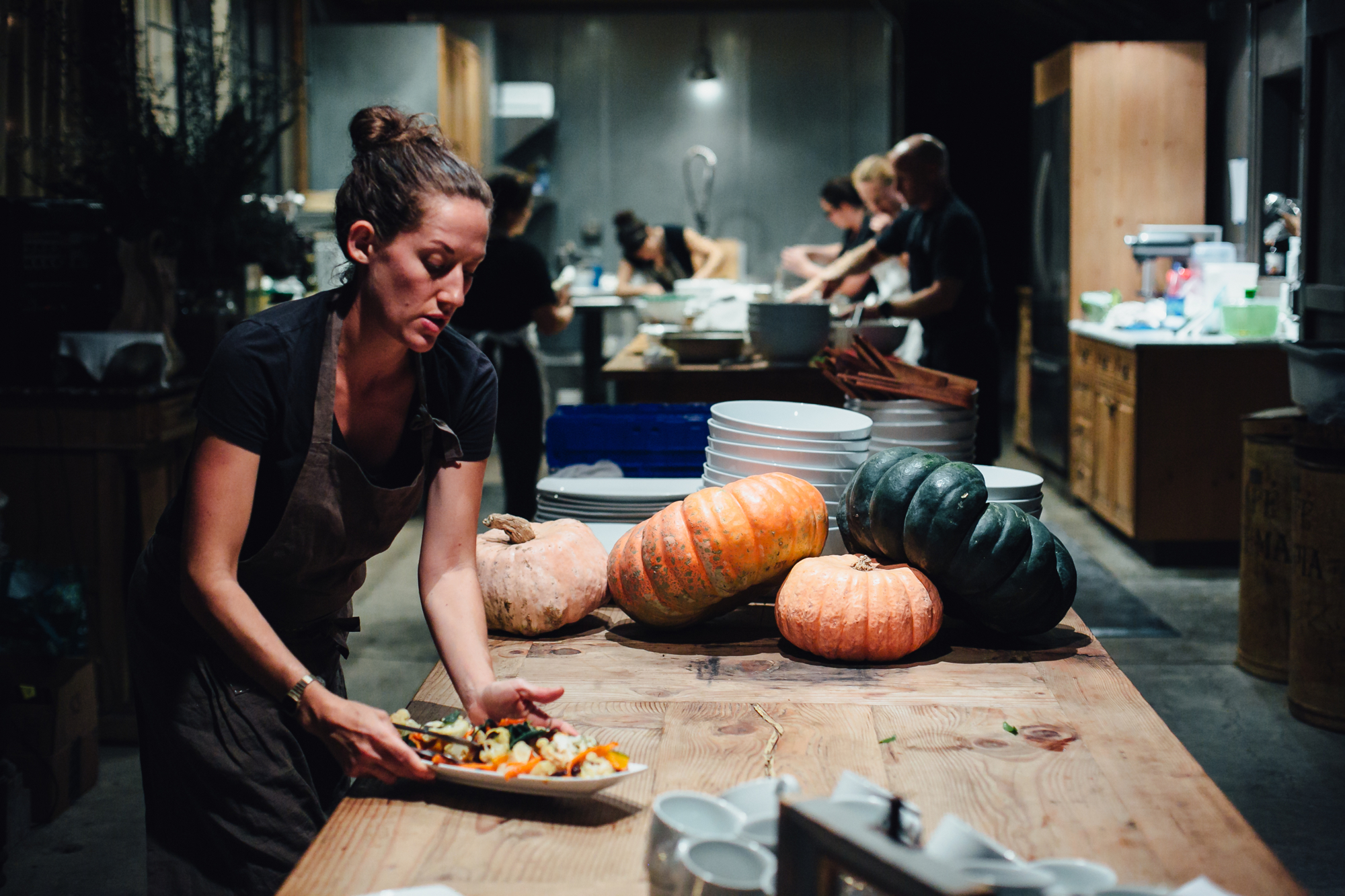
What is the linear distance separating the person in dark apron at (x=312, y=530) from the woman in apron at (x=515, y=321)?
3070 millimetres

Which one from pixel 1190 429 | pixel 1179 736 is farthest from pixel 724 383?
pixel 1190 429

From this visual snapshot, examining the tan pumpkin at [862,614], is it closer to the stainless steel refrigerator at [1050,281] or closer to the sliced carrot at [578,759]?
the sliced carrot at [578,759]

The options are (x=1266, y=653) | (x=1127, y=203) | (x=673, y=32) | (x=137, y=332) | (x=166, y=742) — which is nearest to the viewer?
(x=166, y=742)

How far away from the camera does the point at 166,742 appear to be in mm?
1714

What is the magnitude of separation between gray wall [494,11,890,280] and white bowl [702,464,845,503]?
27.9ft

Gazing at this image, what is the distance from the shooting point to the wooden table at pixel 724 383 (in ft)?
13.4

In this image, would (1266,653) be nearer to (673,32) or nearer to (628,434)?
(628,434)

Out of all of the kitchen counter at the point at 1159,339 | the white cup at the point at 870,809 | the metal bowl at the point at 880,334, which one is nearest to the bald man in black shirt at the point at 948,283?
the metal bowl at the point at 880,334

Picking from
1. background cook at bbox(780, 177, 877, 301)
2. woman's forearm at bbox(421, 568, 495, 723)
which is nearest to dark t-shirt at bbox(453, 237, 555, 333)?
background cook at bbox(780, 177, 877, 301)

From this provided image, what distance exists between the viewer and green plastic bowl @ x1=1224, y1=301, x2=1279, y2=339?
5.42m

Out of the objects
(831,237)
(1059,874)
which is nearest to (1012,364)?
(831,237)

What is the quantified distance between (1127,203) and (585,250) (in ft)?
16.4

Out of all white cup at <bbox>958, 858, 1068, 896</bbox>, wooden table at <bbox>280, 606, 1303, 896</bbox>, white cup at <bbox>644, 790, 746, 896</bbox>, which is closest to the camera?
white cup at <bbox>958, 858, 1068, 896</bbox>

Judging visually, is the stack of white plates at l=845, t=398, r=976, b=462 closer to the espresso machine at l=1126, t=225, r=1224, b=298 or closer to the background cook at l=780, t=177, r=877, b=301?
the background cook at l=780, t=177, r=877, b=301
